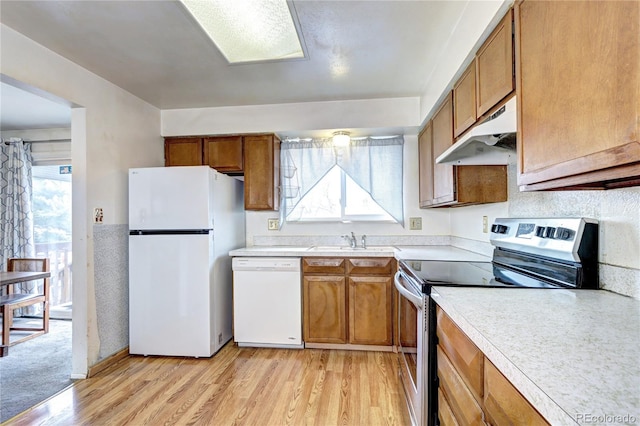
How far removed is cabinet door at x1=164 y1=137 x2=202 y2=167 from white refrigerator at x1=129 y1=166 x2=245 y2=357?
1.98 ft

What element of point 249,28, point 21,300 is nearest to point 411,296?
point 249,28

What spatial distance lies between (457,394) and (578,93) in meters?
0.98

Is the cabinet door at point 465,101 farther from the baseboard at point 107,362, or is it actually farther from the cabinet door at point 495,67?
the baseboard at point 107,362

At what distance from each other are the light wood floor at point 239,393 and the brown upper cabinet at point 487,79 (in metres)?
1.75

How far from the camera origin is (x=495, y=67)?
1352mm

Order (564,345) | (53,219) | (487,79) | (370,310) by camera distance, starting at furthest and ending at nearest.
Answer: (53,219), (370,310), (487,79), (564,345)

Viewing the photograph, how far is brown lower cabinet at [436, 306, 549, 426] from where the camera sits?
0.65 meters

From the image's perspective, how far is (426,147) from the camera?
107 inches

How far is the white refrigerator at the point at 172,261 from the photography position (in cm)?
249

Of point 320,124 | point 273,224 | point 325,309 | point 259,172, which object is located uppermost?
point 320,124

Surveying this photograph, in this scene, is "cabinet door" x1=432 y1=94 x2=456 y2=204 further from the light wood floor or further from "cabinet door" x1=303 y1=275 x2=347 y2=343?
the light wood floor

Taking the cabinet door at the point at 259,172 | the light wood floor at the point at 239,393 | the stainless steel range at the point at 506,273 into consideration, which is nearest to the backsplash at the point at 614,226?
the stainless steel range at the point at 506,273

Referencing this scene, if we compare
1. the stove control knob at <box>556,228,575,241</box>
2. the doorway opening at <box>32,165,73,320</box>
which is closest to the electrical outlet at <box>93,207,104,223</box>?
the doorway opening at <box>32,165,73,320</box>

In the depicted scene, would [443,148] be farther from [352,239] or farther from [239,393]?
[239,393]
